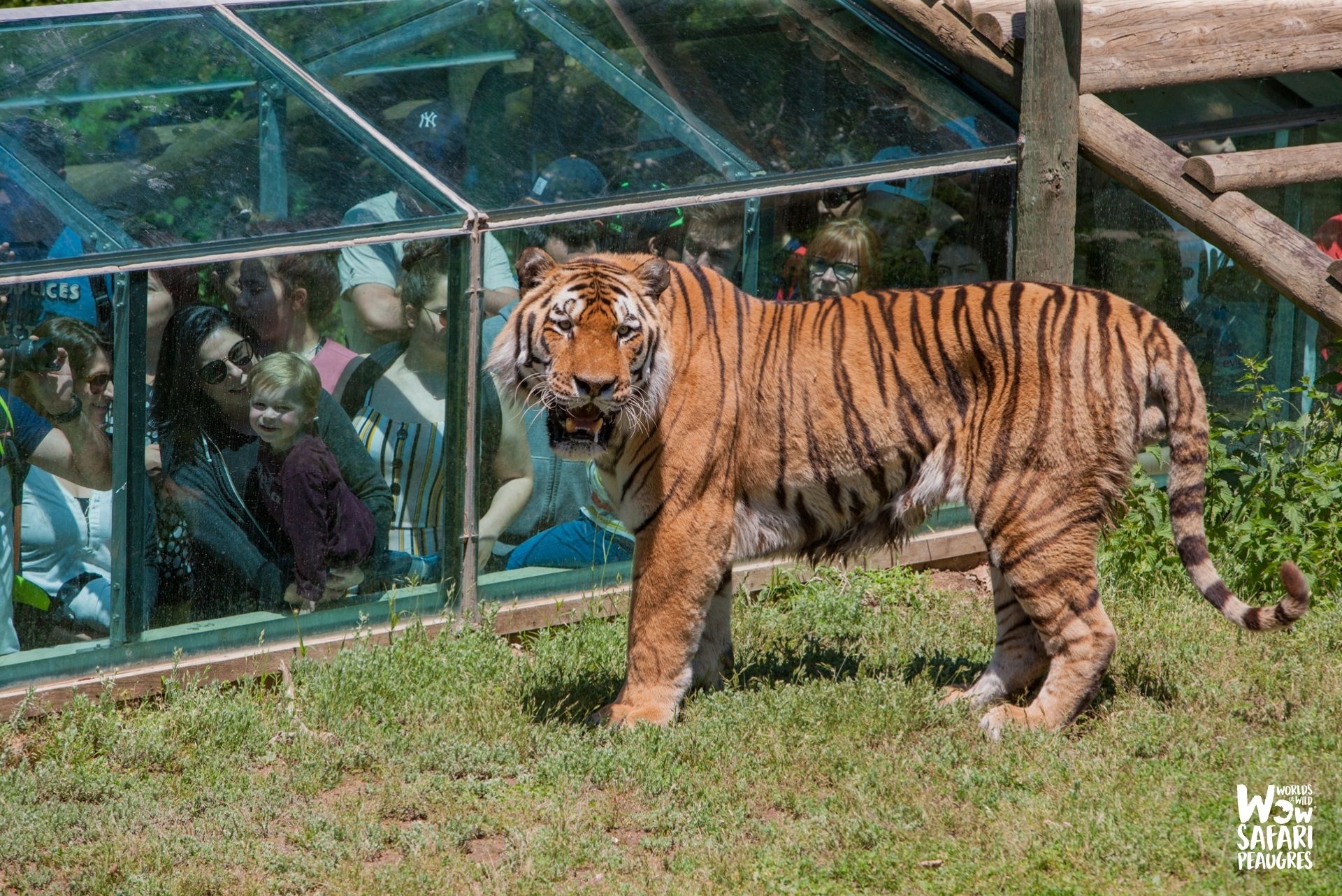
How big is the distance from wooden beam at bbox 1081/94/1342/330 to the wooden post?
0.15 meters

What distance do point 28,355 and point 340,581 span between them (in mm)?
1464

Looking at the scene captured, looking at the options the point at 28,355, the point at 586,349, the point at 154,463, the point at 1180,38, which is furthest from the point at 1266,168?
the point at 28,355

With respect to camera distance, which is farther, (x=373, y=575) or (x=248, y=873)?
(x=373, y=575)

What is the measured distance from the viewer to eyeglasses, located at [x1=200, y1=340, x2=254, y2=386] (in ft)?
17.6

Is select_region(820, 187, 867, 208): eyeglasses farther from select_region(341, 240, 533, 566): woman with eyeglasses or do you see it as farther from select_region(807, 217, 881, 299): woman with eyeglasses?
select_region(341, 240, 533, 566): woman with eyeglasses

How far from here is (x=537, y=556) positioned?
6266 millimetres

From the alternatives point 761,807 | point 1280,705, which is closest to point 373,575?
point 761,807

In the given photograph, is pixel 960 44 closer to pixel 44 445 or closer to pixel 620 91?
pixel 620 91

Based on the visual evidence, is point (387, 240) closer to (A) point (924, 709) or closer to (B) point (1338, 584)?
(A) point (924, 709)

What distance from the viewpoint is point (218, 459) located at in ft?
17.7

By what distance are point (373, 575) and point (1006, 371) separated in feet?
8.71

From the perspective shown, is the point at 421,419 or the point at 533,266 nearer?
the point at 533,266

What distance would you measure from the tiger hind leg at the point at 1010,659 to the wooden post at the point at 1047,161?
2116 millimetres

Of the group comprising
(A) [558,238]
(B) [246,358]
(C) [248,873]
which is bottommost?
(C) [248,873]
